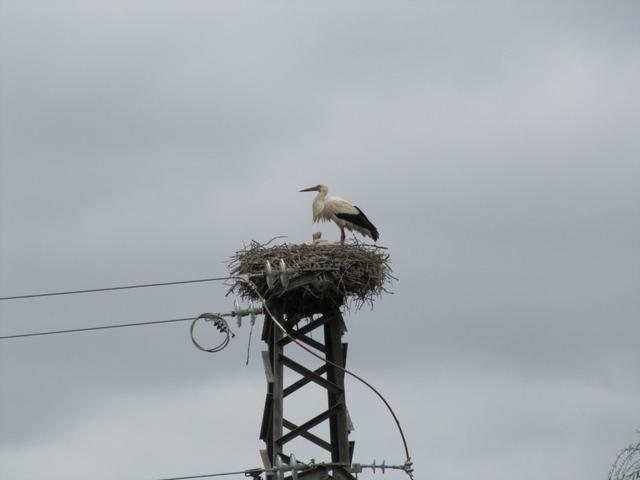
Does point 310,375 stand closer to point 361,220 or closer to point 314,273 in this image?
point 314,273

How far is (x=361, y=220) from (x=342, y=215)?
36 centimetres

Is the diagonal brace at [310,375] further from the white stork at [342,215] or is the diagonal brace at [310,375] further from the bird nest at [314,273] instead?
the white stork at [342,215]

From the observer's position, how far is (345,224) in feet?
65.1

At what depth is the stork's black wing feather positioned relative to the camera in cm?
1948

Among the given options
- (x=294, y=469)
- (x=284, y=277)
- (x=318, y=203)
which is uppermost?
(x=318, y=203)

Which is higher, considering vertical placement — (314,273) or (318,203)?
(318,203)

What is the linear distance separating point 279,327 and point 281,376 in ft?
1.69

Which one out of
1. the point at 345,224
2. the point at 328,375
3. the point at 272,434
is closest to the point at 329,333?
the point at 328,375

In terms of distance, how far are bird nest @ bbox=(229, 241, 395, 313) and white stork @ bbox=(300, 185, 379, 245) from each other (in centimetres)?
222

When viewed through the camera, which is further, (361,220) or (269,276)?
(361,220)

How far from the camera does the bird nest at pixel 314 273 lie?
50.2ft

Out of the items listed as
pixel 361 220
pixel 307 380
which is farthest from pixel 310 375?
pixel 361 220

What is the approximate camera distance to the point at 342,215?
1984 cm

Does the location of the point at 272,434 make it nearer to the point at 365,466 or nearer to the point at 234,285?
the point at 365,466
